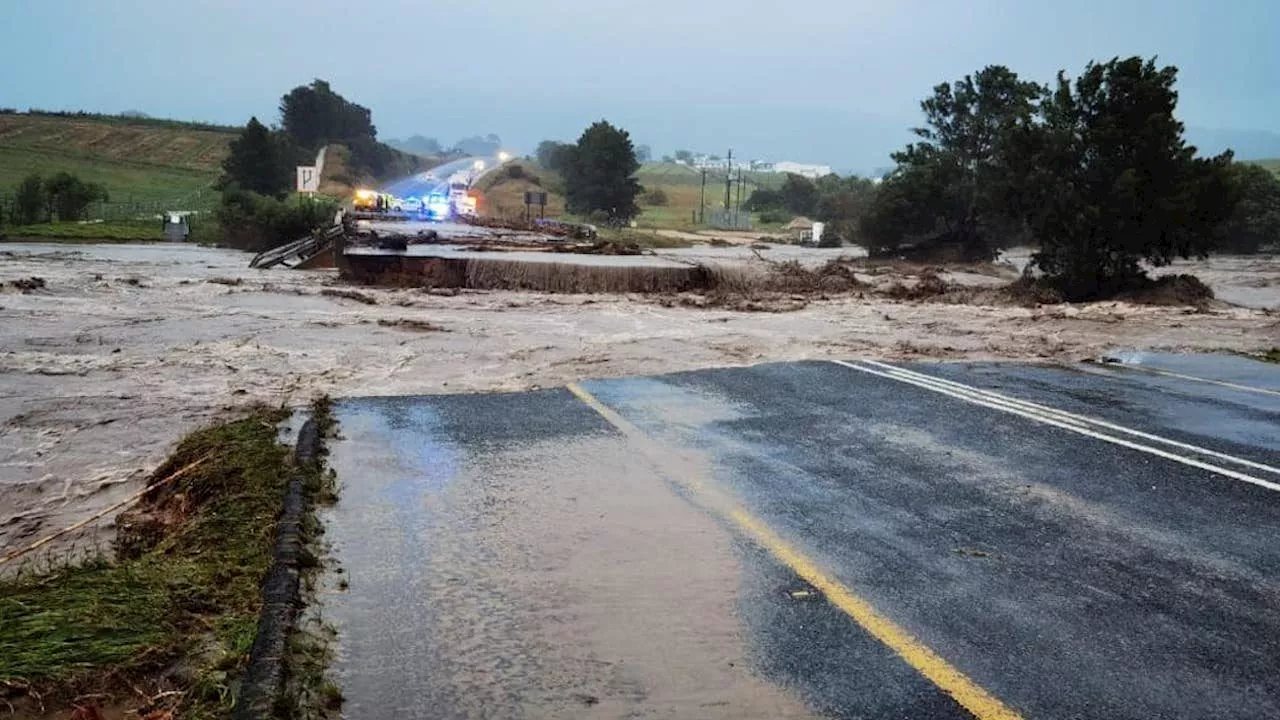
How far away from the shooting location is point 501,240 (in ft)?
105

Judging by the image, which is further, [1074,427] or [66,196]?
[66,196]

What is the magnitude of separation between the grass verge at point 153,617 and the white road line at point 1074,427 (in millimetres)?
6388

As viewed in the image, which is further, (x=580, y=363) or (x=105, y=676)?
(x=580, y=363)

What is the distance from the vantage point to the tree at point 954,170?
4688 centimetres

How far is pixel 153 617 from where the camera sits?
4039mm

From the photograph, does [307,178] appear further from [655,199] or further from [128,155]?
[655,199]

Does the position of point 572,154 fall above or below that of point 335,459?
above

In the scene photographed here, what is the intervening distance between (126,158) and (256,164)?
28.1 metres

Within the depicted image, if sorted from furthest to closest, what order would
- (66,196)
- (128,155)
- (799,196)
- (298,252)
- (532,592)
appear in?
(799,196), (128,155), (66,196), (298,252), (532,592)

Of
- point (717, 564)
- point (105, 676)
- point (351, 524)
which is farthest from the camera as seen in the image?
point (351, 524)

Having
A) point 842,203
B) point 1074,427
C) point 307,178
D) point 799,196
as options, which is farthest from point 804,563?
point 799,196

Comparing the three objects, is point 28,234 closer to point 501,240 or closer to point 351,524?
point 501,240

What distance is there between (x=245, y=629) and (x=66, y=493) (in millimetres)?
4133

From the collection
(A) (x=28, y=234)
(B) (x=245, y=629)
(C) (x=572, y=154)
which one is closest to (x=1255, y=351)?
(B) (x=245, y=629)
